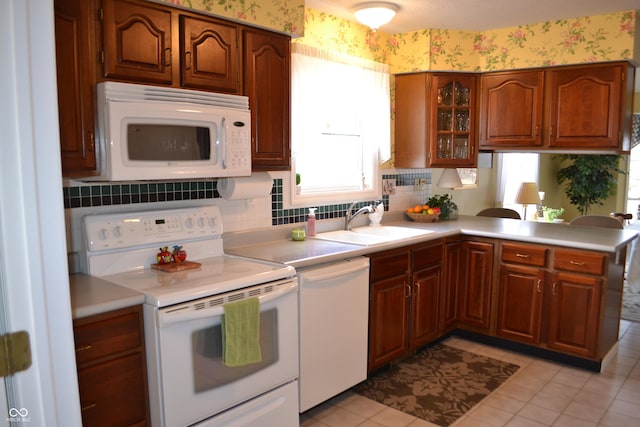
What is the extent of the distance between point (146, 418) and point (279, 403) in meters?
0.63

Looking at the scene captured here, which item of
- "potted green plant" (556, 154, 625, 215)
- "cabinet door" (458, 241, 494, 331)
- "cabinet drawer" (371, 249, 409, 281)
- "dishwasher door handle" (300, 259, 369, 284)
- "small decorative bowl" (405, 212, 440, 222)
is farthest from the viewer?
"potted green plant" (556, 154, 625, 215)

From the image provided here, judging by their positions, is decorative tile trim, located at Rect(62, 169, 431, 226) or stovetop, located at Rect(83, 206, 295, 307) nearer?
stovetop, located at Rect(83, 206, 295, 307)

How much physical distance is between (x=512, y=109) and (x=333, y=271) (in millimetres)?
2250

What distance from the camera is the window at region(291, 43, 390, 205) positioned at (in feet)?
10.7

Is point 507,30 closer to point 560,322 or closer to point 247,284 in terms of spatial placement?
point 560,322

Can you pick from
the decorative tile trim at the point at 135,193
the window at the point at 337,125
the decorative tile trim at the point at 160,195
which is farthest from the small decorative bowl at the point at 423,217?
the decorative tile trim at the point at 135,193

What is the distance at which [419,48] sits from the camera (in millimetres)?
3945

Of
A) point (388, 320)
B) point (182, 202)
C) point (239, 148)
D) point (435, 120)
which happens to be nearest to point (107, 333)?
point (182, 202)

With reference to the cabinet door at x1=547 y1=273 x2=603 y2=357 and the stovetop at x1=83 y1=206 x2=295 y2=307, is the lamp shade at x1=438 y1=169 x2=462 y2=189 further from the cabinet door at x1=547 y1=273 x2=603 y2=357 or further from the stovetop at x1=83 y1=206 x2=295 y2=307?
the stovetop at x1=83 y1=206 x2=295 y2=307

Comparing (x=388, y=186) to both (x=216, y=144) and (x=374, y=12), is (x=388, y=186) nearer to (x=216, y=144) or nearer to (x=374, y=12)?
(x=374, y=12)

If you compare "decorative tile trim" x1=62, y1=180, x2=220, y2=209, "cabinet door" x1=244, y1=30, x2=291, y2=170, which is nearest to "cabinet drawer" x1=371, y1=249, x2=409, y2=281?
"cabinet door" x1=244, y1=30, x2=291, y2=170

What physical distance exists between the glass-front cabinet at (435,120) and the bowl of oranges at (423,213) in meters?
0.36

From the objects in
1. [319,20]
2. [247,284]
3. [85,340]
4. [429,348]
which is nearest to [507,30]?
[319,20]

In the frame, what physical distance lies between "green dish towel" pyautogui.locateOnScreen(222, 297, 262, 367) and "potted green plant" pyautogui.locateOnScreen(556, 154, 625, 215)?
21.2ft
